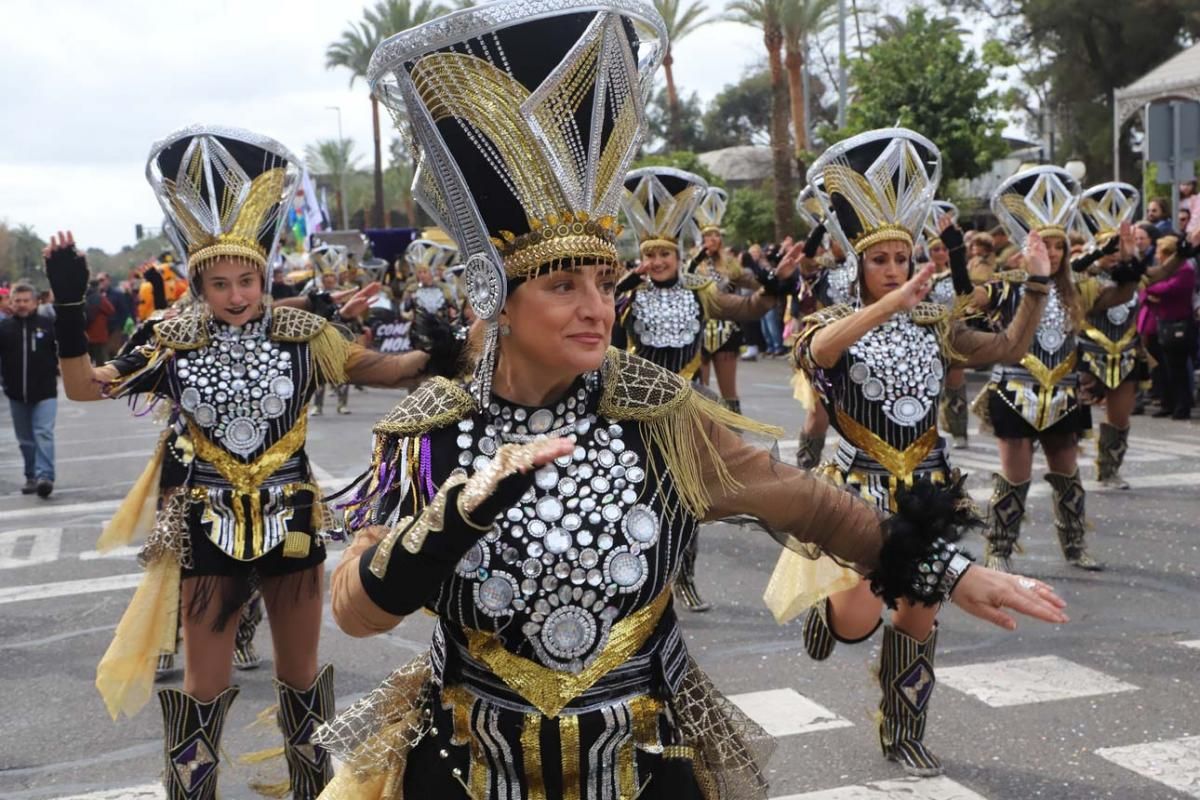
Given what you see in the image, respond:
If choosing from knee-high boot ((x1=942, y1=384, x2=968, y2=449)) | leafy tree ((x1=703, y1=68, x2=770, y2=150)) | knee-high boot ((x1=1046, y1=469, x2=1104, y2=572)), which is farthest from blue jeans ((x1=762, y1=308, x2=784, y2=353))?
leafy tree ((x1=703, y1=68, x2=770, y2=150))

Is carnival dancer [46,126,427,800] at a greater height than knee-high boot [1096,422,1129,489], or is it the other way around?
carnival dancer [46,126,427,800]

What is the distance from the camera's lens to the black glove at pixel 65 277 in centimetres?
414

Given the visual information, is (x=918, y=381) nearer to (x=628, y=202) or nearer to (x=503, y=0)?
(x=503, y=0)

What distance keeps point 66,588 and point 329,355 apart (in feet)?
14.2

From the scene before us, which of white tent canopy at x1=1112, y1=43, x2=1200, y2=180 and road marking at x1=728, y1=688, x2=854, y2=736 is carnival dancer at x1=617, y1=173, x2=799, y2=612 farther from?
white tent canopy at x1=1112, y1=43, x2=1200, y2=180

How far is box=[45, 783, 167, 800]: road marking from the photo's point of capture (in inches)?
189

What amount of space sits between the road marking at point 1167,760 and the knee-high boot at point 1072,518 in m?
2.83

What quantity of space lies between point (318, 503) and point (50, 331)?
954 cm

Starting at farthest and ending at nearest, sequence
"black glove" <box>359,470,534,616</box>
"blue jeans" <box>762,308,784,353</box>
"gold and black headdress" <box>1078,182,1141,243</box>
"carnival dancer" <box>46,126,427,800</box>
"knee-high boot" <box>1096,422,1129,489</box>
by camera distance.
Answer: "blue jeans" <box>762,308,784,353</box> < "gold and black headdress" <box>1078,182,1141,243</box> < "knee-high boot" <box>1096,422,1129,489</box> < "carnival dancer" <box>46,126,427,800</box> < "black glove" <box>359,470,534,616</box>

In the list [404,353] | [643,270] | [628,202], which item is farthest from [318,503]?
[628,202]

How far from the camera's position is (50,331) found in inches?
515

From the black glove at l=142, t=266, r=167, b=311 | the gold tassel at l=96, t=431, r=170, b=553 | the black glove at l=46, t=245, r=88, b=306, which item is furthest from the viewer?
the black glove at l=142, t=266, r=167, b=311

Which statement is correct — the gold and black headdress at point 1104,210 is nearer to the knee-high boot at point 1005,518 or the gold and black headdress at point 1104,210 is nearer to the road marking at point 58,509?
the knee-high boot at point 1005,518

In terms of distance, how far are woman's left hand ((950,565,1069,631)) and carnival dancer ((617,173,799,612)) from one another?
5.20m
